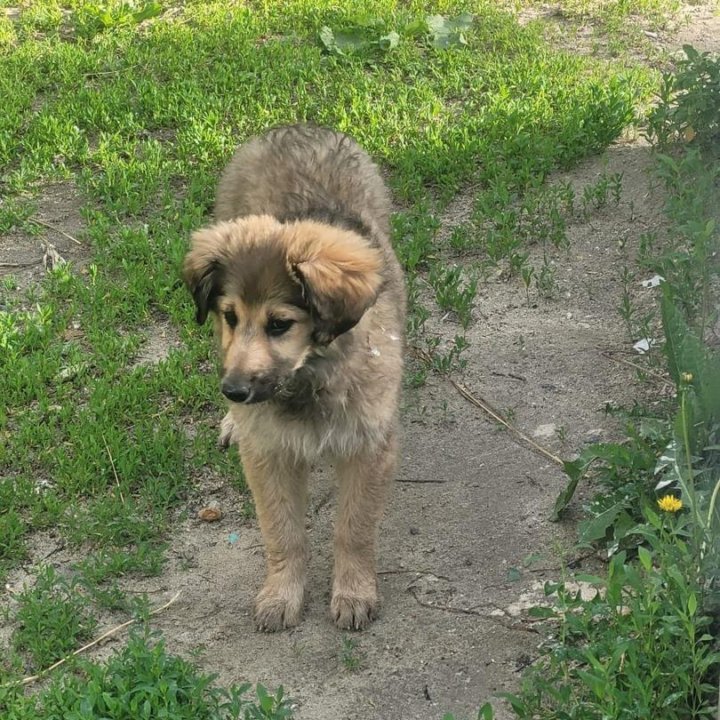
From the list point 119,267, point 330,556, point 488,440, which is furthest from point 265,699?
point 119,267

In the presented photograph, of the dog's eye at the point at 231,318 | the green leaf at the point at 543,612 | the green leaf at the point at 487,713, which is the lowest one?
the green leaf at the point at 487,713

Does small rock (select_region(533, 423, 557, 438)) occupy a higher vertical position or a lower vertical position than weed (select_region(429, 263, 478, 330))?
lower

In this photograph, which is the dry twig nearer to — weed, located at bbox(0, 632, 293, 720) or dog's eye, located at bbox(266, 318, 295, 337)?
weed, located at bbox(0, 632, 293, 720)

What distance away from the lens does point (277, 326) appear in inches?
158

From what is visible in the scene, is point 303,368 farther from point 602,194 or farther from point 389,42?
point 389,42

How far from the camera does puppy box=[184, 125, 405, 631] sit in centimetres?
399

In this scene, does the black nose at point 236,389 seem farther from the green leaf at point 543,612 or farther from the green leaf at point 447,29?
the green leaf at point 447,29

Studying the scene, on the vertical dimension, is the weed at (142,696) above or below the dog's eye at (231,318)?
below

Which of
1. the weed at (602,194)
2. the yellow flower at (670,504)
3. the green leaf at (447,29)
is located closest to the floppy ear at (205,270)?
the yellow flower at (670,504)

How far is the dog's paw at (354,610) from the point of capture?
4.36 metres

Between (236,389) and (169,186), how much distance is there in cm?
375

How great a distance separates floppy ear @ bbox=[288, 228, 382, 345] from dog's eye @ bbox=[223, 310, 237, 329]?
0.27m

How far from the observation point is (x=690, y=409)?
4172 mm

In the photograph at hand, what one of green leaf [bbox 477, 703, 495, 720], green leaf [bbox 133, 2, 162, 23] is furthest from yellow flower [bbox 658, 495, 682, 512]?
green leaf [bbox 133, 2, 162, 23]
